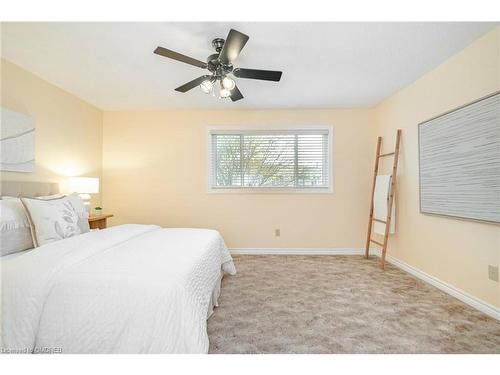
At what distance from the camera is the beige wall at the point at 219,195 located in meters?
4.14

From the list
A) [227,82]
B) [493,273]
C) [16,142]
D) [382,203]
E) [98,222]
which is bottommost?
[493,273]

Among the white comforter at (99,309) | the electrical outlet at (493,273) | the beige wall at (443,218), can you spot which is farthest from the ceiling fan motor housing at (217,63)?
the electrical outlet at (493,273)

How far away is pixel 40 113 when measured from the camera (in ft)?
9.80

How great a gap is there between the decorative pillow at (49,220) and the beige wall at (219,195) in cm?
191

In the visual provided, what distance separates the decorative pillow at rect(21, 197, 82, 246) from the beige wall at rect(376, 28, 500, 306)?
3.56 m

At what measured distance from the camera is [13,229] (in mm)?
1972

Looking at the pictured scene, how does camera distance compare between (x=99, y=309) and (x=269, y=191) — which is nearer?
(x=99, y=309)

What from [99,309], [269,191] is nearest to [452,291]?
[269,191]

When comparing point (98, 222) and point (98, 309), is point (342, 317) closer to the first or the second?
point (98, 309)

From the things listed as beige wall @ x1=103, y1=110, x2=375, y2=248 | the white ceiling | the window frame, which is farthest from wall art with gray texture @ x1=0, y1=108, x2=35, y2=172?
the window frame

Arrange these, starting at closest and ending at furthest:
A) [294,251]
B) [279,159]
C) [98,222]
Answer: [98,222]
[294,251]
[279,159]

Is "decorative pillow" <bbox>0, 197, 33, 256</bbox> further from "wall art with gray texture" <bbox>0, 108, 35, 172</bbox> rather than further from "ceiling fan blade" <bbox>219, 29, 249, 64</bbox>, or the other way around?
"ceiling fan blade" <bbox>219, 29, 249, 64</bbox>

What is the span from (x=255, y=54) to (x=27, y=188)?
2.75 metres
